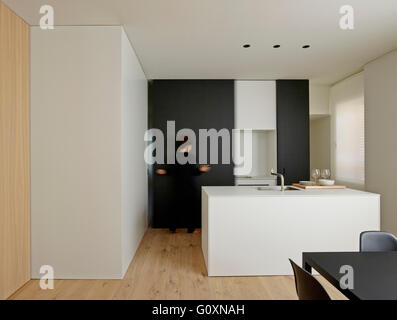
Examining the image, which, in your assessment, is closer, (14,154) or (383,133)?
(14,154)

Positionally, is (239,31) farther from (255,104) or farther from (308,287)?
(308,287)

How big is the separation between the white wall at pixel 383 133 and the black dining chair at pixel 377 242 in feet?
7.65

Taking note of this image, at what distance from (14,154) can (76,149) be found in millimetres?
569

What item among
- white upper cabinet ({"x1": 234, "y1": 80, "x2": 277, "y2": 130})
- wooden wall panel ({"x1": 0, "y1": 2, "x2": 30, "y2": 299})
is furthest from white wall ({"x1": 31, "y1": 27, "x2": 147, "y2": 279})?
white upper cabinet ({"x1": 234, "y1": 80, "x2": 277, "y2": 130})

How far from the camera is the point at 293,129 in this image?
16.8 ft

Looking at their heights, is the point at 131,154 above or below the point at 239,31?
below

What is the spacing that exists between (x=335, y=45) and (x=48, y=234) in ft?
14.1

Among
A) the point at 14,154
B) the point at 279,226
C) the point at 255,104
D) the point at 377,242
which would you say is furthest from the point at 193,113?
the point at 377,242

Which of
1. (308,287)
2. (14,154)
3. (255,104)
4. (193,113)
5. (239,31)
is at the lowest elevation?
(308,287)

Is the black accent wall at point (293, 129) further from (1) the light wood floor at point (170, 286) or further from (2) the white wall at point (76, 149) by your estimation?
(2) the white wall at point (76, 149)

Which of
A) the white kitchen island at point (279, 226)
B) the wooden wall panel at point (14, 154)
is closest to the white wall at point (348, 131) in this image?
the white kitchen island at point (279, 226)

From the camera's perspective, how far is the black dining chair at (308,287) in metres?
1.17

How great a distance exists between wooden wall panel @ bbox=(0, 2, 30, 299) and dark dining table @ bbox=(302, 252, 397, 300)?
2.68 meters
